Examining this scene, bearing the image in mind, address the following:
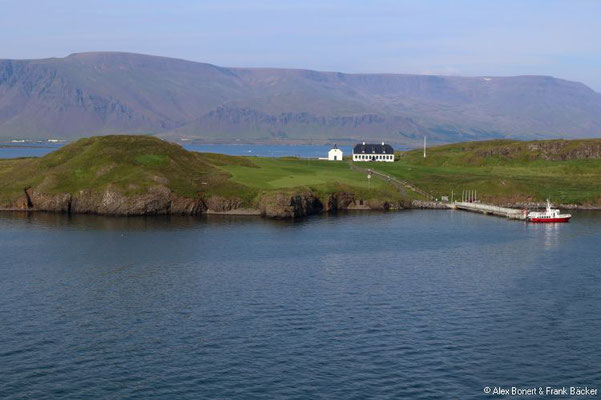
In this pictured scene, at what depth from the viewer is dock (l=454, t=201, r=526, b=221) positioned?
549ft

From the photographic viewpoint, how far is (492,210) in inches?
6914

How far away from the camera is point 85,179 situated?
172m

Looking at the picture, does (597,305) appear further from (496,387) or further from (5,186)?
(5,186)

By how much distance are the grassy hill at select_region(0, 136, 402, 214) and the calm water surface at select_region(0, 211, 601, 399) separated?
35.1 meters

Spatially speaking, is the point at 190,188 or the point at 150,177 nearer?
the point at 190,188

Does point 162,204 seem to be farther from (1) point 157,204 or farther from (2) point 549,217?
(2) point 549,217

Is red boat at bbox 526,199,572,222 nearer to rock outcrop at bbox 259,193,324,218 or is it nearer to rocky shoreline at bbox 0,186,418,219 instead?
rocky shoreline at bbox 0,186,418,219

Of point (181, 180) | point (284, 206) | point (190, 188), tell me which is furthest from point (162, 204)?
point (284, 206)

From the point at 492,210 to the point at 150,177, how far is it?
8022 cm

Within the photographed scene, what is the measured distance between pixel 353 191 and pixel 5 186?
273ft

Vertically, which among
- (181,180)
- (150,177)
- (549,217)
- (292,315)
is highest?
(150,177)

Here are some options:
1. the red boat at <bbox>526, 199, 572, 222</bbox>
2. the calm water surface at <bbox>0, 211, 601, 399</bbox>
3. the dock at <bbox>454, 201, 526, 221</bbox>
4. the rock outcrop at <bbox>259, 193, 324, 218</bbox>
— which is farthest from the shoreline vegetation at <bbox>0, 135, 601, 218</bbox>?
the calm water surface at <bbox>0, 211, 601, 399</bbox>

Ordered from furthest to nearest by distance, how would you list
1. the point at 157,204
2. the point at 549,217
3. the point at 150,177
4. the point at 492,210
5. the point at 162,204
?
1. the point at 492,210
2. the point at 150,177
3. the point at 162,204
4. the point at 157,204
5. the point at 549,217

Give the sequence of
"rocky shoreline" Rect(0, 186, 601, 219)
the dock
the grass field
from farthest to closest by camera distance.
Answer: the grass field < the dock < "rocky shoreline" Rect(0, 186, 601, 219)
